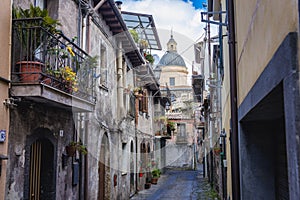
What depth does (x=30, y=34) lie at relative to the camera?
6.50m

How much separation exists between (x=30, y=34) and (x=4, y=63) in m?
0.76

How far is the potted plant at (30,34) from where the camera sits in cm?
630

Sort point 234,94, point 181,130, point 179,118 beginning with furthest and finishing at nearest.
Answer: point 179,118
point 181,130
point 234,94

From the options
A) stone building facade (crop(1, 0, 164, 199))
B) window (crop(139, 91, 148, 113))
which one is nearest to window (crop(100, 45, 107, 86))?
stone building facade (crop(1, 0, 164, 199))

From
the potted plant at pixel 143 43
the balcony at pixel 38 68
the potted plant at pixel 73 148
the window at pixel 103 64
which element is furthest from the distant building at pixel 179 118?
the balcony at pixel 38 68

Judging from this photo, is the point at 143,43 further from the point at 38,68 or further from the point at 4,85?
the point at 4,85

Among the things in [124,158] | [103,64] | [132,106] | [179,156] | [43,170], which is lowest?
[179,156]

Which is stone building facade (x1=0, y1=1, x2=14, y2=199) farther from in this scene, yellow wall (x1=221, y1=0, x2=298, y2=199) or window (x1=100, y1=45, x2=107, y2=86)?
window (x1=100, y1=45, x2=107, y2=86)

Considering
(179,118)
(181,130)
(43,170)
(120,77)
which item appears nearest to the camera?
(43,170)

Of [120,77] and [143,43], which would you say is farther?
[143,43]

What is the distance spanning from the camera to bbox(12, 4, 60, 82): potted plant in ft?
20.7

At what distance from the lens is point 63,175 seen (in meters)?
8.44

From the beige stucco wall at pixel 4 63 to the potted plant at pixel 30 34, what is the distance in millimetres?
221

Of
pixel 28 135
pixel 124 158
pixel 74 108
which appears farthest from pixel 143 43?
pixel 28 135
